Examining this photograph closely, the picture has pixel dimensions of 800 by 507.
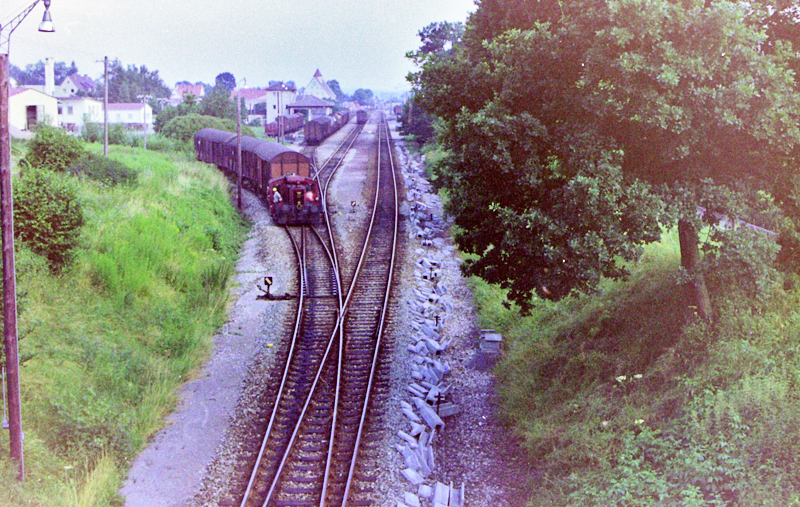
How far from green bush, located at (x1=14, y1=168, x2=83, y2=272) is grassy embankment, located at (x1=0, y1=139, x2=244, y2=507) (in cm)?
46

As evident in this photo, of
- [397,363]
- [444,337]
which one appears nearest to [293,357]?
[397,363]

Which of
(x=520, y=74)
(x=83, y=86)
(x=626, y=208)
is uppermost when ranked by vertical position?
(x=83, y=86)

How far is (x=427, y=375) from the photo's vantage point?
50.1 feet

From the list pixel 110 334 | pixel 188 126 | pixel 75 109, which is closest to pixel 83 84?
pixel 75 109

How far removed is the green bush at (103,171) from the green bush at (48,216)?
371 inches

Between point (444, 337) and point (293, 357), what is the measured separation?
13.1 feet

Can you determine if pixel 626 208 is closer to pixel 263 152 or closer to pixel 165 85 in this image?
pixel 263 152

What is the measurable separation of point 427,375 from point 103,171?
61.9 feet

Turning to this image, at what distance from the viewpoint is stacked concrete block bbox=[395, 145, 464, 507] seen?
11023 millimetres

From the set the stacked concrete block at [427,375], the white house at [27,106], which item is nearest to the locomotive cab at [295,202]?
the stacked concrete block at [427,375]

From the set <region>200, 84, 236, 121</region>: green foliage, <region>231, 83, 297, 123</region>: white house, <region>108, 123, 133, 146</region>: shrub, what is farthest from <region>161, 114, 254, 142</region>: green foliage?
<region>231, 83, 297, 123</region>: white house

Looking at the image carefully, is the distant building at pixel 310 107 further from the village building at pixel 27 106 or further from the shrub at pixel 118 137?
the shrub at pixel 118 137

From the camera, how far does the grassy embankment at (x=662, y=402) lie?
356 inches

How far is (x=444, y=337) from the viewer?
1781 cm
